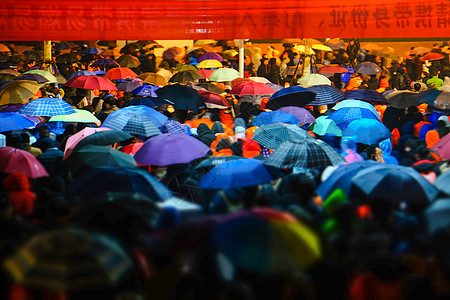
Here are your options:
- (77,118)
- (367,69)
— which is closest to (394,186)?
(77,118)

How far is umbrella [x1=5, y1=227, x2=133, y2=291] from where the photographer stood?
351cm

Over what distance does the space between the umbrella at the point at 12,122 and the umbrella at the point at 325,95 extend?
203 inches

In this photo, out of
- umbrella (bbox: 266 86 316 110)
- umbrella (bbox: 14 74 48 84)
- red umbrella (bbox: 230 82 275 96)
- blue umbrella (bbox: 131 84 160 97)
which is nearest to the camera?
umbrella (bbox: 266 86 316 110)

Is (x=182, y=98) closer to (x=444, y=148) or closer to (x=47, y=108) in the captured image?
(x=47, y=108)

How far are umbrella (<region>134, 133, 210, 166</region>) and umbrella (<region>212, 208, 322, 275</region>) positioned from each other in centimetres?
308

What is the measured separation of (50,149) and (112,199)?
350 cm

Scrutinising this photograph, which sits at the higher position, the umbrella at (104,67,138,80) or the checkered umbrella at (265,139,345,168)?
the umbrella at (104,67,138,80)

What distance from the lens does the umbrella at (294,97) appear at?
10.7m

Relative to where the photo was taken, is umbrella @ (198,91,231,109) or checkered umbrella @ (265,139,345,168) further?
umbrella @ (198,91,231,109)

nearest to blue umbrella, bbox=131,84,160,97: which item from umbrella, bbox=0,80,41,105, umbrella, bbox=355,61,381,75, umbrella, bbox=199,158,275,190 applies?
umbrella, bbox=0,80,41,105

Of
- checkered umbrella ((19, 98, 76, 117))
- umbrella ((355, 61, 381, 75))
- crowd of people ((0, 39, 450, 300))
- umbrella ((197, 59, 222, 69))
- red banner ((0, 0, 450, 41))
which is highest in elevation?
red banner ((0, 0, 450, 41))

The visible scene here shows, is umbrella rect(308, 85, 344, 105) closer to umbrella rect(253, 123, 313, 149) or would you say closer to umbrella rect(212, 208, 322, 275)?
umbrella rect(253, 123, 313, 149)

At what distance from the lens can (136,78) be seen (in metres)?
15.4

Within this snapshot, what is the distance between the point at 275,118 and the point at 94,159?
3671mm
